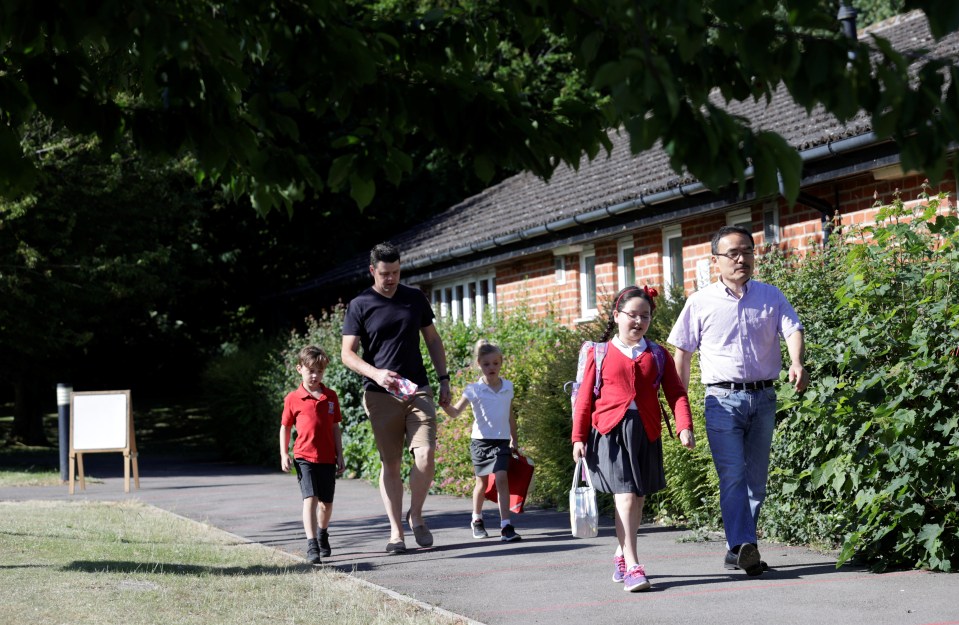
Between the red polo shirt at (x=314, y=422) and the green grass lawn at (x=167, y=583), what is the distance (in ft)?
2.45

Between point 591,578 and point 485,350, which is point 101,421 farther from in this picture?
point 591,578

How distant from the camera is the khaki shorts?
866 centimetres

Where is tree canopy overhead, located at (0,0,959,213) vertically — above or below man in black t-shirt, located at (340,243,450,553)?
above

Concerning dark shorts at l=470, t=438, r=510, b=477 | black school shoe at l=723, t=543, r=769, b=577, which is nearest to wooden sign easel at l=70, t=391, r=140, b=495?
dark shorts at l=470, t=438, r=510, b=477

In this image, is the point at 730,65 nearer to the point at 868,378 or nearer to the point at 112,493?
the point at 868,378

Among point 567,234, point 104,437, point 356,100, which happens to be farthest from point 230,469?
point 356,100

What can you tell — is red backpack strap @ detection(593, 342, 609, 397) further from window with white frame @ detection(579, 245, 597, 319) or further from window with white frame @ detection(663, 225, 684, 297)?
window with white frame @ detection(579, 245, 597, 319)

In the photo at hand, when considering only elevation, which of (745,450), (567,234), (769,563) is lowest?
(769,563)

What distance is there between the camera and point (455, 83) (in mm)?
4770

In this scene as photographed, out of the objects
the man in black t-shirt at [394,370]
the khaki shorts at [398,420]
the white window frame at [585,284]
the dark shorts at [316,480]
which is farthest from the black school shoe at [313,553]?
the white window frame at [585,284]

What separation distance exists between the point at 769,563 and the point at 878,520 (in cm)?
84

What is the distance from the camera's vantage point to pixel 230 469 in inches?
786

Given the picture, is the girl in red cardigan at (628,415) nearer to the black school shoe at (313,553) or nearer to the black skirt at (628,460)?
the black skirt at (628,460)

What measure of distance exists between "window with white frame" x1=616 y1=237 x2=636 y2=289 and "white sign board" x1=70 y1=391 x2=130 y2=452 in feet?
21.4
